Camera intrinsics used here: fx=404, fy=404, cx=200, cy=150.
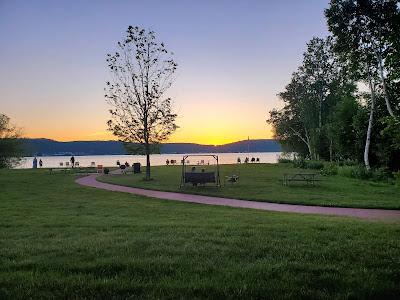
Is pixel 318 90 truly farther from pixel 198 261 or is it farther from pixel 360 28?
pixel 198 261

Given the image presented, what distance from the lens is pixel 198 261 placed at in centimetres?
591

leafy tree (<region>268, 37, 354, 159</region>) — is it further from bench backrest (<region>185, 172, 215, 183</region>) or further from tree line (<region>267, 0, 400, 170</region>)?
bench backrest (<region>185, 172, 215, 183</region>)

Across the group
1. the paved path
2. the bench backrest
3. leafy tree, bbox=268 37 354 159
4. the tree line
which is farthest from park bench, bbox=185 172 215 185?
leafy tree, bbox=268 37 354 159

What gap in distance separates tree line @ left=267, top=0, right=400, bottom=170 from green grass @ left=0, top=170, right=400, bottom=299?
338cm

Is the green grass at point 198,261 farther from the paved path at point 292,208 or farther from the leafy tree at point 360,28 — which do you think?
the leafy tree at point 360,28

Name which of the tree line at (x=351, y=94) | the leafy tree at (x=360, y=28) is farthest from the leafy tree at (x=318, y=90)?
the leafy tree at (x=360, y=28)

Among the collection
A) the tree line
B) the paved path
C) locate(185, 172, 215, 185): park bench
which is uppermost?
the tree line

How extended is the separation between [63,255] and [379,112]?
109 feet

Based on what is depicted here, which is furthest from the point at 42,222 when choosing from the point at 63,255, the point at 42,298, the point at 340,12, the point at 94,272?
the point at 340,12

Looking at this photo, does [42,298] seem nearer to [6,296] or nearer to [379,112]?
[6,296]

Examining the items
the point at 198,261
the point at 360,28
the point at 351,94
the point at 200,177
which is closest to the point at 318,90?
the point at 351,94

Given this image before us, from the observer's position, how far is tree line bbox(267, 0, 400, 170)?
864 inches

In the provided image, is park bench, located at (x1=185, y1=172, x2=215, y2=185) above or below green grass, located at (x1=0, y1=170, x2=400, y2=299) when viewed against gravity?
above

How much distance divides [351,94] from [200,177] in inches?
1166
